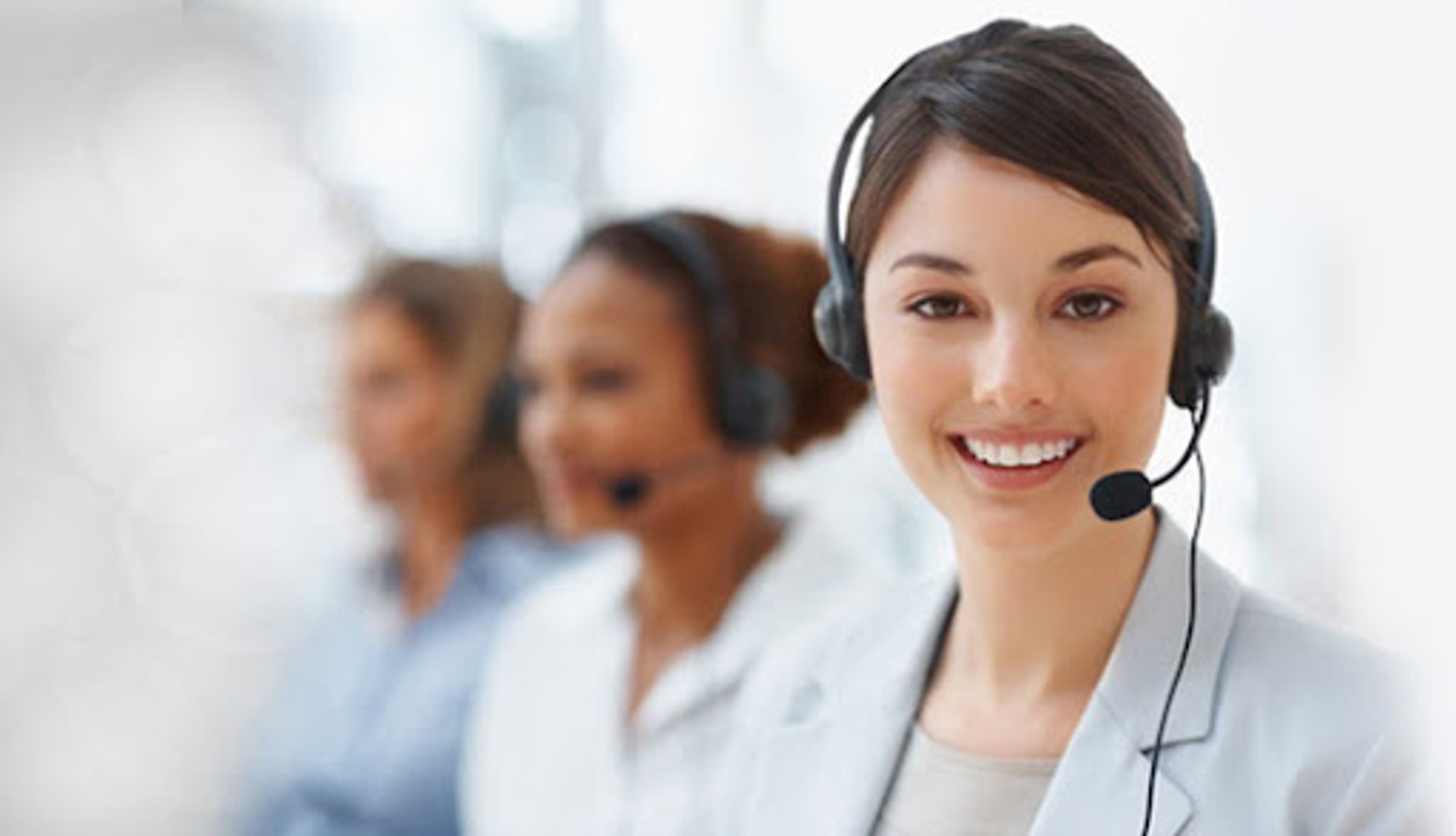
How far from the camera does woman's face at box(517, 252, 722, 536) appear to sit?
1205mm

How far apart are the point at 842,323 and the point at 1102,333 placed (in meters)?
0.13

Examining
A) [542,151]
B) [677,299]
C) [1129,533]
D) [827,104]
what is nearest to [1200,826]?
[1129,533]

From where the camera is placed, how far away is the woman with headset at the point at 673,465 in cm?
117

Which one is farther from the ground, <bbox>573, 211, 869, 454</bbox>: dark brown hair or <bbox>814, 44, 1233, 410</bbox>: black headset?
<bbox>814, 44, 1233, 410</bbox>: black headset

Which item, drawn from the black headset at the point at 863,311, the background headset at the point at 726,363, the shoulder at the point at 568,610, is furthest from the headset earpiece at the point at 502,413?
the black headset at the point at 863,311

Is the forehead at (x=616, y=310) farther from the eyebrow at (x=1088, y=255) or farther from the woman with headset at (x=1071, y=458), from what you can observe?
the eyebrow at (x=1088, y=255)

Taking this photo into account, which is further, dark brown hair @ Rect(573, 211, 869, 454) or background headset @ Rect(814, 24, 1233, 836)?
dark brown hair @ Rect(573, 211, 869, 454)

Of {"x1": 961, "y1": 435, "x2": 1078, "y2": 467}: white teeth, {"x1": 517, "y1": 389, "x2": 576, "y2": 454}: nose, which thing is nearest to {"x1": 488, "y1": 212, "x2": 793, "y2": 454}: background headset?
{"x1": 517, "y1": 389, "x2": 576, "y2": 454}: nose

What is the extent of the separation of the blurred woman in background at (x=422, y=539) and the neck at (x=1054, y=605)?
91 cm

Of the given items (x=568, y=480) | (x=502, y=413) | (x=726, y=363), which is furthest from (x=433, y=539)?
(x=726, y=363)

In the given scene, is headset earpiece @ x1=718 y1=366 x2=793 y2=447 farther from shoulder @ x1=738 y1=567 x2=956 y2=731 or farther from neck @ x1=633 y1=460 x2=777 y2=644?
shoulder @ x1=738 y1=567 x2=956 y2=731

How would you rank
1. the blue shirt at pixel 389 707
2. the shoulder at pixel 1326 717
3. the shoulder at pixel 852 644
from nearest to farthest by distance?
the shoulder at pixel 1326 717 → the shoulder at pixel 852 644 → the blue shirt at pixel 389 707

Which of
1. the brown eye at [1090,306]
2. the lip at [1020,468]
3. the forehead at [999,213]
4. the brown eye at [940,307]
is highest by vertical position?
the forehead at [999,213]

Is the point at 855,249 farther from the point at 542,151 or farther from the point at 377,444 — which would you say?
the point at 542,151
